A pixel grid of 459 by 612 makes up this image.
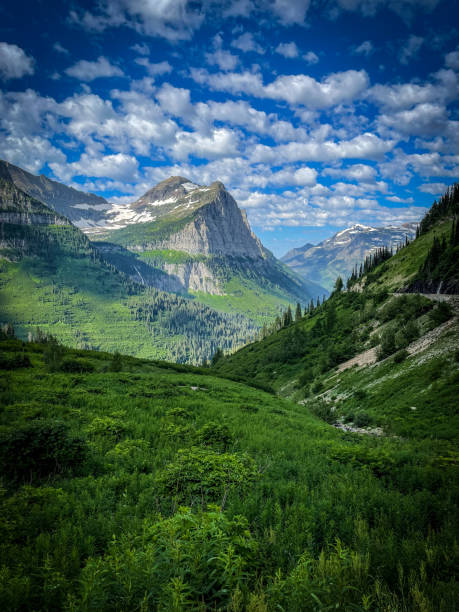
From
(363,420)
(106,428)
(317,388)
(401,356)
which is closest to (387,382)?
(401,356)

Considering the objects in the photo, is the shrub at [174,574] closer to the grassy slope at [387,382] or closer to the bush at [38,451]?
the bush at [38,451]

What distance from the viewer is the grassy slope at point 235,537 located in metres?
3.63

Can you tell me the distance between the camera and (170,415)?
14148mm

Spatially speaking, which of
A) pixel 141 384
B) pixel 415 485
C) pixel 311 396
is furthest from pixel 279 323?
pixel 415 485

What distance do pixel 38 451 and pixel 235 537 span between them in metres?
6.56

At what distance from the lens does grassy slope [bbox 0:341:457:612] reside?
3633mm

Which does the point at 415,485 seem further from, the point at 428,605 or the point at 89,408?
the point at 89,408

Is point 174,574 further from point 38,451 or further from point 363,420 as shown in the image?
point 363,420

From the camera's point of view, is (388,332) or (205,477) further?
(388,332)

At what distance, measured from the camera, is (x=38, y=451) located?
7727mm

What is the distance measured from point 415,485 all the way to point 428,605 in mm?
5948

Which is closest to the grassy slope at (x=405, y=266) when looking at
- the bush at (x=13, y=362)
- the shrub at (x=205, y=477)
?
the shrub at (x=205, y=477)

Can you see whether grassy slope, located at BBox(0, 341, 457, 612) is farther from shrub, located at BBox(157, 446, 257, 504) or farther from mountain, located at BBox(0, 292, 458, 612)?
shrub, located at BBox(157, 446, 257, 504)

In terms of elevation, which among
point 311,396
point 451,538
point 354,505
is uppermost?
point 451,538
